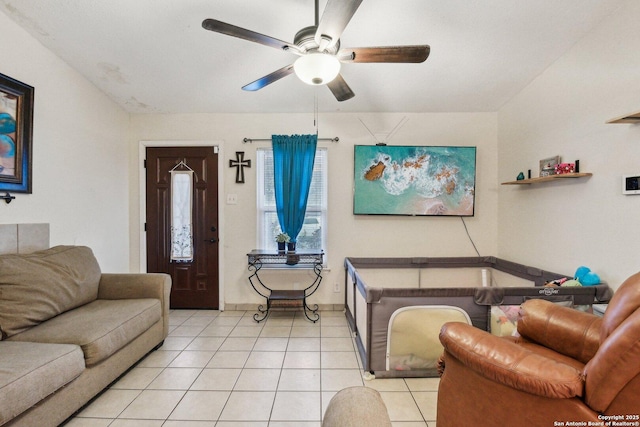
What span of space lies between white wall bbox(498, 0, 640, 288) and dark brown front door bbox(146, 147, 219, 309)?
11.4 feet

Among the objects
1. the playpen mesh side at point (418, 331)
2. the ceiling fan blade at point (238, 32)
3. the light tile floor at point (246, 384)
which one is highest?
the ceiling fan blade at point (238, 32)

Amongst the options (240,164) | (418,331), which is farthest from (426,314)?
(240,164)

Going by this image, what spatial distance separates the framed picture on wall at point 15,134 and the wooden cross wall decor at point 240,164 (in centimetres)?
173

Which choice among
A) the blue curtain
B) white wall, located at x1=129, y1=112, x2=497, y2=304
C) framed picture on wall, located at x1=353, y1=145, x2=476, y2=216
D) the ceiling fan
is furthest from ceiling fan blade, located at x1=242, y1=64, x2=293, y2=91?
framed picture on wall, located at x1=353, y1=145, x2=476, y2=216

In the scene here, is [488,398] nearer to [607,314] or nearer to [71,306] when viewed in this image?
[607,314]

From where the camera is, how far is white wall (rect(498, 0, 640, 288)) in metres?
1.83

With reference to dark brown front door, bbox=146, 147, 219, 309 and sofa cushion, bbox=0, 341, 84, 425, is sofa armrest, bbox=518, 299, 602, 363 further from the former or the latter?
Answer: dark brown front door, bbox=146, 147, 219, 309

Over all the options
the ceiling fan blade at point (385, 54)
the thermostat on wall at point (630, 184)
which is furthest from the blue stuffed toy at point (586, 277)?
the ceiling fan blade at point (385, 54)

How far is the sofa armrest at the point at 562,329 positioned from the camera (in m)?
1.38

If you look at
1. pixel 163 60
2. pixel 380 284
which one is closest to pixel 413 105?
pixel 380 284

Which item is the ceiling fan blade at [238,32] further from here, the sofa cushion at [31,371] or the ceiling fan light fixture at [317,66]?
the sofa cushion at [31,371]

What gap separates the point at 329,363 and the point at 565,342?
1561 millimetres

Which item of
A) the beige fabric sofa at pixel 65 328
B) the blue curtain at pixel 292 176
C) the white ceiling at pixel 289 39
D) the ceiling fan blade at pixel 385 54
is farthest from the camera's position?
the blue curtain at pixel 292 176

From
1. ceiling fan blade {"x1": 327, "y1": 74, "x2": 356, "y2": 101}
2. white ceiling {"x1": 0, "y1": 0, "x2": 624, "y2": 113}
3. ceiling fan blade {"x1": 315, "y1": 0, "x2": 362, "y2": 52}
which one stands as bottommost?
ceiling fan blade {"x1": 327, "y1": 74, "x2": 356, "y2": 101}
